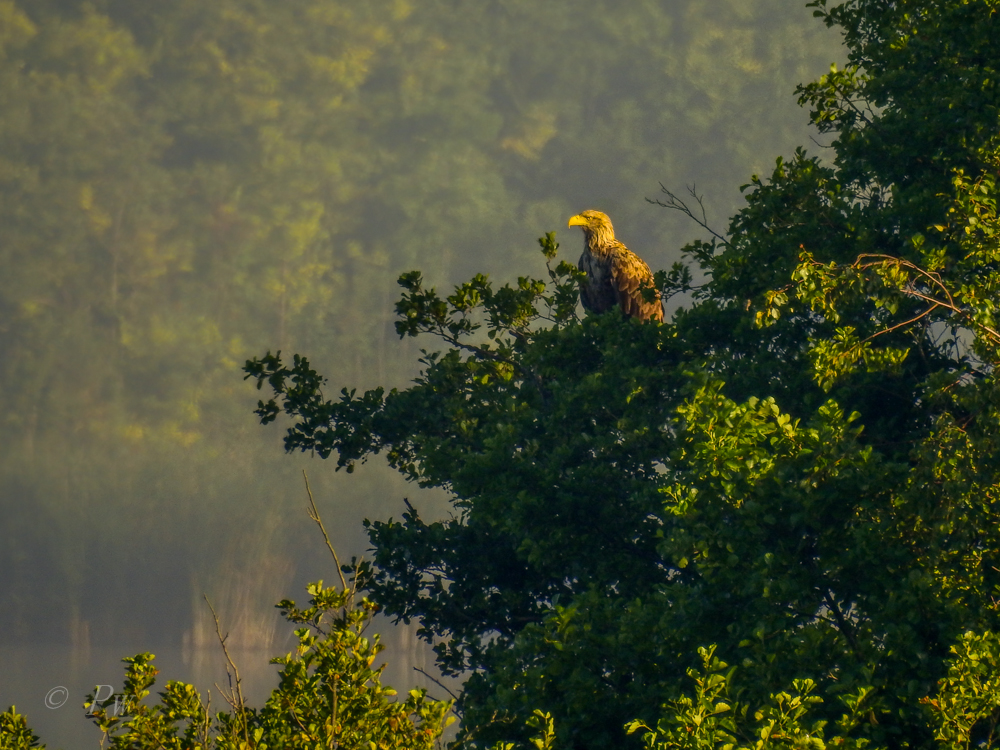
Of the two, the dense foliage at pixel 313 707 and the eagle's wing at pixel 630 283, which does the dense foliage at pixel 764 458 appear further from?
the eagle's wing at pixel 630 283

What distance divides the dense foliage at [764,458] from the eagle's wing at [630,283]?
1.16m

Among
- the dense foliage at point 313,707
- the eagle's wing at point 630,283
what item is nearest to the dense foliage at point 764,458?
the dense foliage at point 313,707

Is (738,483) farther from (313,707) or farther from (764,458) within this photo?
(313,707)

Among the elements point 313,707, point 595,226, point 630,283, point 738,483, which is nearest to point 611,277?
point 630,283

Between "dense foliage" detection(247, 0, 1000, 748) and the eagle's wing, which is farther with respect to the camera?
the eagle's wing

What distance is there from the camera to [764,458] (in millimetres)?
6332

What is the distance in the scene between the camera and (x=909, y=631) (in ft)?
19.3

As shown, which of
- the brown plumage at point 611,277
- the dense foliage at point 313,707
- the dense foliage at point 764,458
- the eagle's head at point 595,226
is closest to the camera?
the dense foliage at point 313,707

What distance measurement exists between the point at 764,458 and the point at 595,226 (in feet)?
27.6

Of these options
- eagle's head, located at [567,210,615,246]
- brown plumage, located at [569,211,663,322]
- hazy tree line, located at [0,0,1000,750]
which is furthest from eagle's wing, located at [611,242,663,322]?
hazy tree line, located at [0,0,1000,750]

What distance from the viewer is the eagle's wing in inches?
515

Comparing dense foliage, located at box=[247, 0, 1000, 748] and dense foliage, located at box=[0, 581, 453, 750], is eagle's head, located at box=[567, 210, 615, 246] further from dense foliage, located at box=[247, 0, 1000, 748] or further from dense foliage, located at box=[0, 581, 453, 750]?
dense foliage, located at box=[0, 581, 453, 750]

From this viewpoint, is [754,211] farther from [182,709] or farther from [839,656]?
[182,709]

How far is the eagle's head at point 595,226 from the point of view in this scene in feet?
46.5
